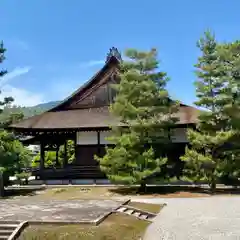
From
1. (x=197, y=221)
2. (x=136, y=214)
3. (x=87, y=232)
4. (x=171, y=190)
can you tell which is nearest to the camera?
(x=87, y=232)

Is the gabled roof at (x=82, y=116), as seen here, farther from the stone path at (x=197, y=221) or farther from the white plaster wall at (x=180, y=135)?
the stone path at (x=197, y=221)

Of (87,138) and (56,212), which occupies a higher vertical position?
(87,138)

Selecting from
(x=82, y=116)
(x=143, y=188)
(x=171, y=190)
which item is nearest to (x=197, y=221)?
(x=143, y=188)

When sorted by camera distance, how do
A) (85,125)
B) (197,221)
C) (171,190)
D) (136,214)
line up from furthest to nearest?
(85,125), (171,190), (136,214), (197,221)

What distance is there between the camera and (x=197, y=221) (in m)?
12.7

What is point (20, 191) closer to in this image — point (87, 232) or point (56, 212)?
point (56, 212)

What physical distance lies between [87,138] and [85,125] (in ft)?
5.70

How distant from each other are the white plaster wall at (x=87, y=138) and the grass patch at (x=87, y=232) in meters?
15.1

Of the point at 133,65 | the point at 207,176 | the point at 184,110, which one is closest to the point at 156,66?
the point at 133,65

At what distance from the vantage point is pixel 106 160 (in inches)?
832

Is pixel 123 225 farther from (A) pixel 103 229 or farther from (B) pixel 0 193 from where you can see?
(B) pixel 0 193

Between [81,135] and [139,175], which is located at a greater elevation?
[81,135]

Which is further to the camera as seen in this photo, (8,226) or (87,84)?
(87,84)

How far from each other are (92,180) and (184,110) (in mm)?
8636
